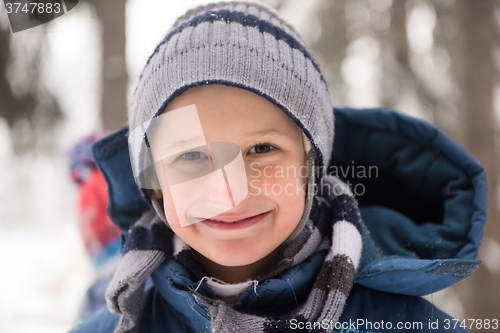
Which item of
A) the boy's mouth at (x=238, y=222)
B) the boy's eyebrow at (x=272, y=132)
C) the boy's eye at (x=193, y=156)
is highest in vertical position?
the boy's eyebrow at (x=272, y=132)

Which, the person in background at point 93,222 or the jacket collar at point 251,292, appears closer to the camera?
the jacket collar at point 251,292

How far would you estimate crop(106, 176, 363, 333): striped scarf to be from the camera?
807 mm

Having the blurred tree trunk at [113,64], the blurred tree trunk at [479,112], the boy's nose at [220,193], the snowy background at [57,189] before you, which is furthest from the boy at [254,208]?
the blurred tree trunk at [113,64]

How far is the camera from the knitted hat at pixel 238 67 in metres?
0.82

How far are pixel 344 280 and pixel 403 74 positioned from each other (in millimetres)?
2936

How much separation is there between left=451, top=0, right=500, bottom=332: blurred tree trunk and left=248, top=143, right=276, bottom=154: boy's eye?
1.35 metres

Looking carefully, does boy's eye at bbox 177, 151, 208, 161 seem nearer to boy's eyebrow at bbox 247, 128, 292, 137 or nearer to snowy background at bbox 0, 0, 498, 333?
boy's eyebrow at bbox 247, 128, 292, 137

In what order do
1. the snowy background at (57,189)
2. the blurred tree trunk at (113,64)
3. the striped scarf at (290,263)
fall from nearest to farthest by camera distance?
the striped scarf at (290,263) → the snowy background at (57,189) → the blurred tree trunk at (113,64)

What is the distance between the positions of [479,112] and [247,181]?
4.92 ft

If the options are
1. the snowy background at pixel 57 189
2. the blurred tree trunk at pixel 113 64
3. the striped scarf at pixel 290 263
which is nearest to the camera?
the striped scarf at pixel 290 263

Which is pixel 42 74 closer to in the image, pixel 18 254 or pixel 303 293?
pixel 18 254

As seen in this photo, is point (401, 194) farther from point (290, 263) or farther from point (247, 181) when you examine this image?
point (247, 181)

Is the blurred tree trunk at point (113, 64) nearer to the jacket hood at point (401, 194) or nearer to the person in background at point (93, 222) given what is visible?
the person in background at point (93, 222)

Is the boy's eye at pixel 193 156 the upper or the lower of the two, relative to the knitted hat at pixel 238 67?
lower
